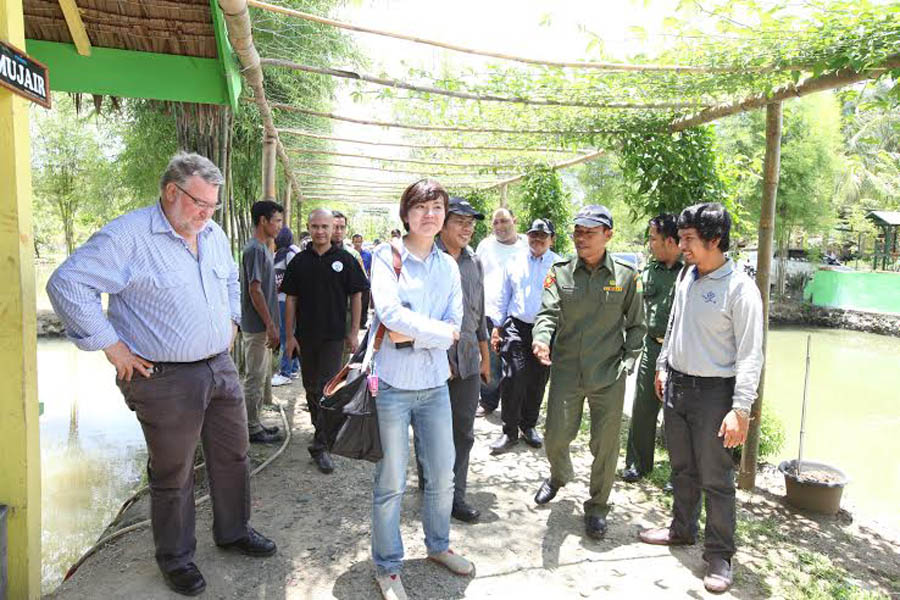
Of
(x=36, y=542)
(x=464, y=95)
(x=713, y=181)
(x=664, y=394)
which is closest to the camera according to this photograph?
(x=36, y=542)

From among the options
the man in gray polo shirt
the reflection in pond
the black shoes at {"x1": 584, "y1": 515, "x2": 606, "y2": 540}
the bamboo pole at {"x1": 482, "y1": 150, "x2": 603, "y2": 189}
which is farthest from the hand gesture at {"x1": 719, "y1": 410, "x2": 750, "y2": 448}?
the reflection in pond

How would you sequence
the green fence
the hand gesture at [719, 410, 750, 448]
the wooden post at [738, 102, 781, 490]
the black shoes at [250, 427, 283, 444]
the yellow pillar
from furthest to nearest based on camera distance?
the green fence → the black shoes at [250, 427, 283, 444] → the wooden post at [738, 102, 781, 490] → the hand gesture at [719, 410, 750, 448] → the yellow pillar

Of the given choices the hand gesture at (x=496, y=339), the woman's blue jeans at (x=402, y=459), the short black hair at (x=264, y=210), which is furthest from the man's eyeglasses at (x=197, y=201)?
the hand gesture at (x=496, y=339)

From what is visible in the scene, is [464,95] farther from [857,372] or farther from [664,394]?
[857,372]

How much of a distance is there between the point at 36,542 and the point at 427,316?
181cm

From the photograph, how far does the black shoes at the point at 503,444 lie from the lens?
4.71 metres

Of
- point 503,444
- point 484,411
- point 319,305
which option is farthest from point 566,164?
point 319,305

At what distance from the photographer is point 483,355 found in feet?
11.7

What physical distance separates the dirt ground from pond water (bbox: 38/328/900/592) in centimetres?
175

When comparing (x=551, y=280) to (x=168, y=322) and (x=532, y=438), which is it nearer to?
(x=532, y=438)

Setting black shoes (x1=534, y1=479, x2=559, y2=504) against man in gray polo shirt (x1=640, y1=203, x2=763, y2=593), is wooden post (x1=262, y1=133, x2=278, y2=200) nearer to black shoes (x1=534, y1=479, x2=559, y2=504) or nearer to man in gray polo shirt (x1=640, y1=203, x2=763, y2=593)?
black shoes (x1=534, y1=479, x2=559, y2=504)

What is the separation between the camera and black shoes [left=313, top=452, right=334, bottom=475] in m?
4.12

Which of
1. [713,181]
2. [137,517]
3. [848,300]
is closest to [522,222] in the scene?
[713,181]

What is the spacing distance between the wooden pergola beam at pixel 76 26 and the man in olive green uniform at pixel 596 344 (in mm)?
2758
